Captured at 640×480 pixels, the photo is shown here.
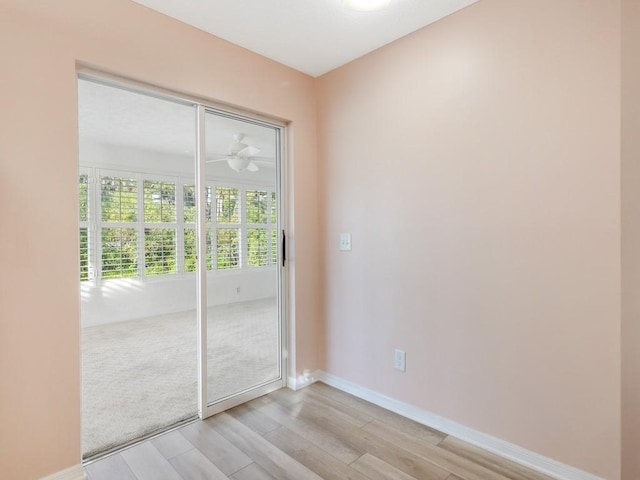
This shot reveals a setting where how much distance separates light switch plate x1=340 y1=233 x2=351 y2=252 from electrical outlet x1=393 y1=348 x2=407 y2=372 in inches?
33.1

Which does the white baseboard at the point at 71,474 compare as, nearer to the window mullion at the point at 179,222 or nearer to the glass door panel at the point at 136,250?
the glass door panel at the point at 136,250

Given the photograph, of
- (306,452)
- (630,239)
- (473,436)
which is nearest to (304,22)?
(630,239)

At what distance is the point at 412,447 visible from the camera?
6.48ft

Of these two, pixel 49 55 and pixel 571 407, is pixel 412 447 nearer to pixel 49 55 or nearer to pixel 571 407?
pixel 571 407

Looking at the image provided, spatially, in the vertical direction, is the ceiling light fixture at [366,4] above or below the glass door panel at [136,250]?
above

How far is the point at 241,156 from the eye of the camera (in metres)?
2.73

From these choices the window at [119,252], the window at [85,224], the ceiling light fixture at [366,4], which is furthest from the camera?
the window at [119,252]

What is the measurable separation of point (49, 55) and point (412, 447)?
2813 mm

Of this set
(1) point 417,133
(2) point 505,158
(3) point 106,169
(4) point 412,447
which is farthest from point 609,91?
(3) point 106,169

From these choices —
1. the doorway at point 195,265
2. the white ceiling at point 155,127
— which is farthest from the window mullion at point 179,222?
the doorway at point 195,265

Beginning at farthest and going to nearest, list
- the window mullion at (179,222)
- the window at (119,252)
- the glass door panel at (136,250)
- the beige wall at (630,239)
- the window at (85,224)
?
the window mullion at (179,222)
the window at (119,252)
the window at (85,224)
the glass door panel at (136,250)
the beige wall at (630,239)

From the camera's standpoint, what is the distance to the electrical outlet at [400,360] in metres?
2.35

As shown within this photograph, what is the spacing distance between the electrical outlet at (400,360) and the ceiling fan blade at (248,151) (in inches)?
73.6

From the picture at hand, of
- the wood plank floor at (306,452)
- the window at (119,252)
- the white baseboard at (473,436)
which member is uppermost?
the window at (119,252)
